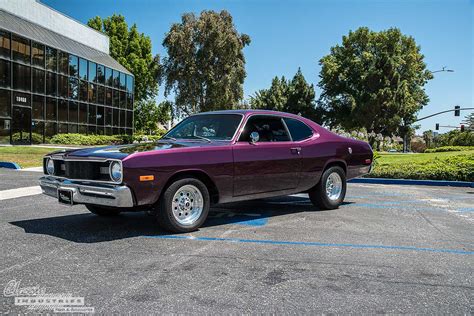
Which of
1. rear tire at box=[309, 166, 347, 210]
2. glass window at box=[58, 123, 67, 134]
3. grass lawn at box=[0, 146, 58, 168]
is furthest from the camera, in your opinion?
glass window at box=[58, 123, 67, 134]

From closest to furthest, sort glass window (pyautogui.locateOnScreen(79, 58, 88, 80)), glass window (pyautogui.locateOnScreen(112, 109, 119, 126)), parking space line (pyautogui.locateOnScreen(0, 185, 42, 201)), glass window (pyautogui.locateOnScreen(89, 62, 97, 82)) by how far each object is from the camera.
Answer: parking space line (pyautogui.locateOnScreen(0, 185, 42, 201)), glass window (pyautogui.locateOnScreen(79, 58, 88, 80)), glass window (pyautogui.locateOnScreen(89, 62, 97, 82)), glass window (pyautogui.locateOnScreen(112, 109, 119, 126))

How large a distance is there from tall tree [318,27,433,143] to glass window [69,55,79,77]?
27864 mm

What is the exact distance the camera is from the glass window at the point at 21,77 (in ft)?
84.9

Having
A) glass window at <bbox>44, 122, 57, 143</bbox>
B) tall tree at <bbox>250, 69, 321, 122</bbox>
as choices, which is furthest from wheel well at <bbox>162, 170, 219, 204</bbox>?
tall tree at <bbox>250, 69, 321, 122</bbox>

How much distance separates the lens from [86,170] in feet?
17.5

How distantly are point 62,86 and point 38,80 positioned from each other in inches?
93.8

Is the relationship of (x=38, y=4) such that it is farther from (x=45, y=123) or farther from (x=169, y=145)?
(x=169, y=145)

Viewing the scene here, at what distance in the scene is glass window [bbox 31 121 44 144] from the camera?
1073 inches

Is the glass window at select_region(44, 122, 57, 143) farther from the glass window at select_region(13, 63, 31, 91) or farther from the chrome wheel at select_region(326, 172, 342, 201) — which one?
the chrome wheel at select_region(326, 172, 342, 201)

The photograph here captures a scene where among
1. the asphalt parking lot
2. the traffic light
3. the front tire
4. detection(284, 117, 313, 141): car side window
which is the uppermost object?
the traffic light

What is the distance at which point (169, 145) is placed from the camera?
568cm

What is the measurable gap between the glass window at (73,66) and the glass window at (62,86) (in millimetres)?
880

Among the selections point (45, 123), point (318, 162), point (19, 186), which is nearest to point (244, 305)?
point (318, 162)

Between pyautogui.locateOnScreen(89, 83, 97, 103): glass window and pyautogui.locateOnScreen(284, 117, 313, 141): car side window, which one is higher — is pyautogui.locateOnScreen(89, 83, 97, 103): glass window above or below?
above
